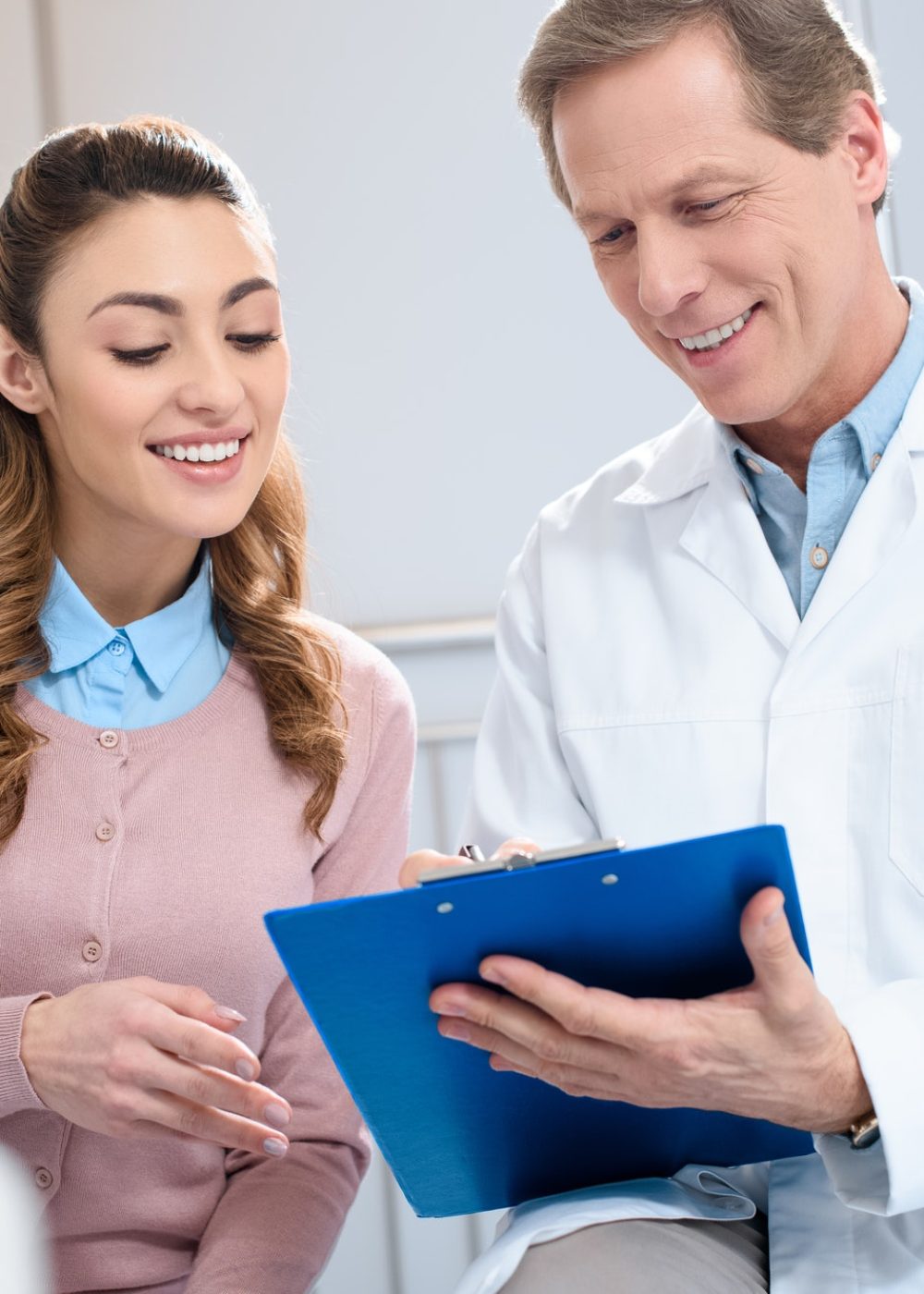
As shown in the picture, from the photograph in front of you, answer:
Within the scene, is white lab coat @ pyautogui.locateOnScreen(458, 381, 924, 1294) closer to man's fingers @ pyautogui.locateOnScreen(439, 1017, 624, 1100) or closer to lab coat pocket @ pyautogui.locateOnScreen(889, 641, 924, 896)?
lab coat pocket @ pyautogui.locateOnScreen(889, 641, 924, 896)

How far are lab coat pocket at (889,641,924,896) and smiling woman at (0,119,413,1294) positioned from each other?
1.67 feet

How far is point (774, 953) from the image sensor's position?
2.76 feet

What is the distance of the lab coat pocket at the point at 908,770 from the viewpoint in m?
1.12

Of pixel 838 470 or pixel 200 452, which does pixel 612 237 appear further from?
pixel 200 452

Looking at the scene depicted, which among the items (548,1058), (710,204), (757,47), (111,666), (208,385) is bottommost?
(548,1058)

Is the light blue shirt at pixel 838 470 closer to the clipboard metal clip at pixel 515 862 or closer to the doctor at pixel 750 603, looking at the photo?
the doctor at pixel 750 603

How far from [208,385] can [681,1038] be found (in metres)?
0.72

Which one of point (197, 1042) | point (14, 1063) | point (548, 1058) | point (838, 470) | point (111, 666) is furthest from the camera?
point (111, 666)

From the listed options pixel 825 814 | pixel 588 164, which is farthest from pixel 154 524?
pixel 825 814

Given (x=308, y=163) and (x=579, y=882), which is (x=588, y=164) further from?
(x=308, y=163)

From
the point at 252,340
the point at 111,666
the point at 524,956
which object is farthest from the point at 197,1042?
the point at 252,340

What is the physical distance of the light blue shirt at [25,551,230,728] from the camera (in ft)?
4.50

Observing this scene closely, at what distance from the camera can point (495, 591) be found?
77.0 inches

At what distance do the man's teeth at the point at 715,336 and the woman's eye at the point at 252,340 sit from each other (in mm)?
392
